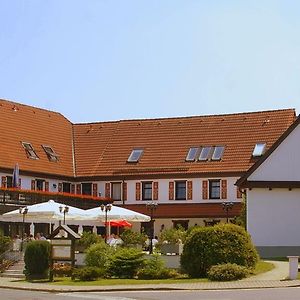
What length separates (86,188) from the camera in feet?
200

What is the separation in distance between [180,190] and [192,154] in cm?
289

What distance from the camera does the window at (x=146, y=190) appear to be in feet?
194

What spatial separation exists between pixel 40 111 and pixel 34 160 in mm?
7932

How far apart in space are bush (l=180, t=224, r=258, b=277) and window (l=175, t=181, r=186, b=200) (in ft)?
82.6

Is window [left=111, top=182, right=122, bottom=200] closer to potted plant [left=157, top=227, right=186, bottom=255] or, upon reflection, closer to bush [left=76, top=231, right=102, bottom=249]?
potted plant [left=157, top=227, right=186, bottom=255]

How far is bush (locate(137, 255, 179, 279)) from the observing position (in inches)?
1267

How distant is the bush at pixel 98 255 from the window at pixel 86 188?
84.5 feet

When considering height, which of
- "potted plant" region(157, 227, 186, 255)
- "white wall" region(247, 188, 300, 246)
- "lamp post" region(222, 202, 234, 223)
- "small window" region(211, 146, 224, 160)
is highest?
"small window" region(211, 146, 224, 160)

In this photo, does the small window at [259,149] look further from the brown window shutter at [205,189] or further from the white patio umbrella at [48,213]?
the white patio umbrella at [48,213]

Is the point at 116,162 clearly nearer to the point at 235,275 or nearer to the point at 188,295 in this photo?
the point at 235,275

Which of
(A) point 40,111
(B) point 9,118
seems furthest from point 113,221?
(A) point 40,111

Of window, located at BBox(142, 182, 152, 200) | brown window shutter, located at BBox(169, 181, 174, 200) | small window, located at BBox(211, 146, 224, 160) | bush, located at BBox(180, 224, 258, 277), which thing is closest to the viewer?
bush, located at BBox(180, 224, 258, 277)

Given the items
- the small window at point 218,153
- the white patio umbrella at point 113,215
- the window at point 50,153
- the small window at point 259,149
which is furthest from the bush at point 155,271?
the window at point 50,153

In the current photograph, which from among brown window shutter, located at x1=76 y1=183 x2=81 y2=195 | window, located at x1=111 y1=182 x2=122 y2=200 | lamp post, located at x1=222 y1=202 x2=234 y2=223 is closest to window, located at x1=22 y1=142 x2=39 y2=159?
brown window shutter, located at x1=76 y1=183 x2=81 y2=195
